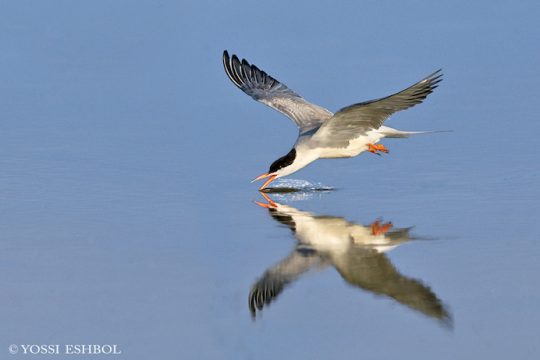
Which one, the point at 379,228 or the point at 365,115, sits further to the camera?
the point at 365,115

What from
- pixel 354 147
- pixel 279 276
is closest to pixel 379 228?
pixel 279 276

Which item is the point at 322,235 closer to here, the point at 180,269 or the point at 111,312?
the point at 180,269

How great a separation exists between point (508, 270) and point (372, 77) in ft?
13.7

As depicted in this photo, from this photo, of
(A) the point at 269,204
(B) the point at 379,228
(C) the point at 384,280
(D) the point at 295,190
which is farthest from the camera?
(D) the point at 295,190

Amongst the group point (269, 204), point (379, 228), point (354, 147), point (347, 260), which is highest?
point (354, 147)

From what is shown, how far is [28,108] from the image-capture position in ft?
34.7

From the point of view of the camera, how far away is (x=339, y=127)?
8.97 m

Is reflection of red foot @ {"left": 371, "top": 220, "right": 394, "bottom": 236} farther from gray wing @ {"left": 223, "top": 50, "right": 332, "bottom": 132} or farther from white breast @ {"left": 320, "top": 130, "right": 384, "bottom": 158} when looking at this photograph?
gray wing @ {"left": 223, "top": 50, "right": 332, "bottom": 132}

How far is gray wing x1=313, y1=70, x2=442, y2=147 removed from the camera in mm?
8383

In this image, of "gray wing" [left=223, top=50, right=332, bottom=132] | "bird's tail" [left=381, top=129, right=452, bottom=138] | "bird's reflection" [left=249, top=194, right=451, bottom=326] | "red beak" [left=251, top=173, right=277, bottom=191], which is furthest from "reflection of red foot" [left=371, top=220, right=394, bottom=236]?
"gray wing" [left=223, top=50, right=332, bottom=132]

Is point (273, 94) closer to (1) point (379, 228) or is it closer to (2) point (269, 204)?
(2) point (269, 204)

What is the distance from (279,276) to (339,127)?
2.32 m

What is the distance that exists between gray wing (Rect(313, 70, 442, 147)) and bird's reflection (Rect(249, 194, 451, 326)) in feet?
2.53

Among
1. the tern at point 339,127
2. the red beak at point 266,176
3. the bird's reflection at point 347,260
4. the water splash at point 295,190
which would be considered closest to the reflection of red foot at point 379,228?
the bird's reflection at point 347,260
